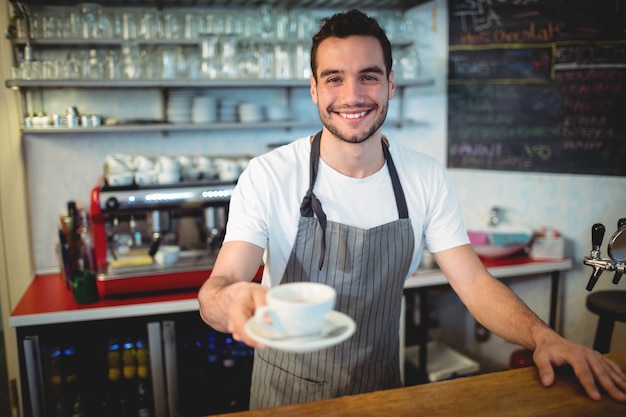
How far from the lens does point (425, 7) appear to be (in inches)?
146

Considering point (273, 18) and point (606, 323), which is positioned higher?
point (273, 18)

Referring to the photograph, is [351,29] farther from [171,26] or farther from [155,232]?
[171,26]

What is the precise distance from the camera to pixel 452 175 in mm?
3699

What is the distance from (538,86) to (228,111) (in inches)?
70.4

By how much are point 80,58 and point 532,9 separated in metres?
2.48

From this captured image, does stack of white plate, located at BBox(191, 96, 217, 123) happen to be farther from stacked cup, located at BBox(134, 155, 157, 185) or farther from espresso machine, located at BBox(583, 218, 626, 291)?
espresso machine, located at BBox(583, 218, 626, 291)

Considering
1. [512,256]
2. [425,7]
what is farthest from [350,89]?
[425,7]

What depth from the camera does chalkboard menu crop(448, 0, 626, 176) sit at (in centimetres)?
280

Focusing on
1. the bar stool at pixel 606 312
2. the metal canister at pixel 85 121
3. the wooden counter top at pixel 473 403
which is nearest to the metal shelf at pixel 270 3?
the metal canister at pixel 85 121

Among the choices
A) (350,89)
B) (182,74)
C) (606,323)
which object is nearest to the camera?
(350,89)

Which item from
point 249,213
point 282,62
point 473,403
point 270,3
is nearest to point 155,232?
point 282,62

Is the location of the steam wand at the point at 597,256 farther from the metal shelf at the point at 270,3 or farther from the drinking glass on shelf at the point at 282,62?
the metal shelf at the point at 270,3

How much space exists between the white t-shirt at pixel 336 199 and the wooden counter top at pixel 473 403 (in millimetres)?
529

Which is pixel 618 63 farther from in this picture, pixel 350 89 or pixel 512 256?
pixel 350 89
